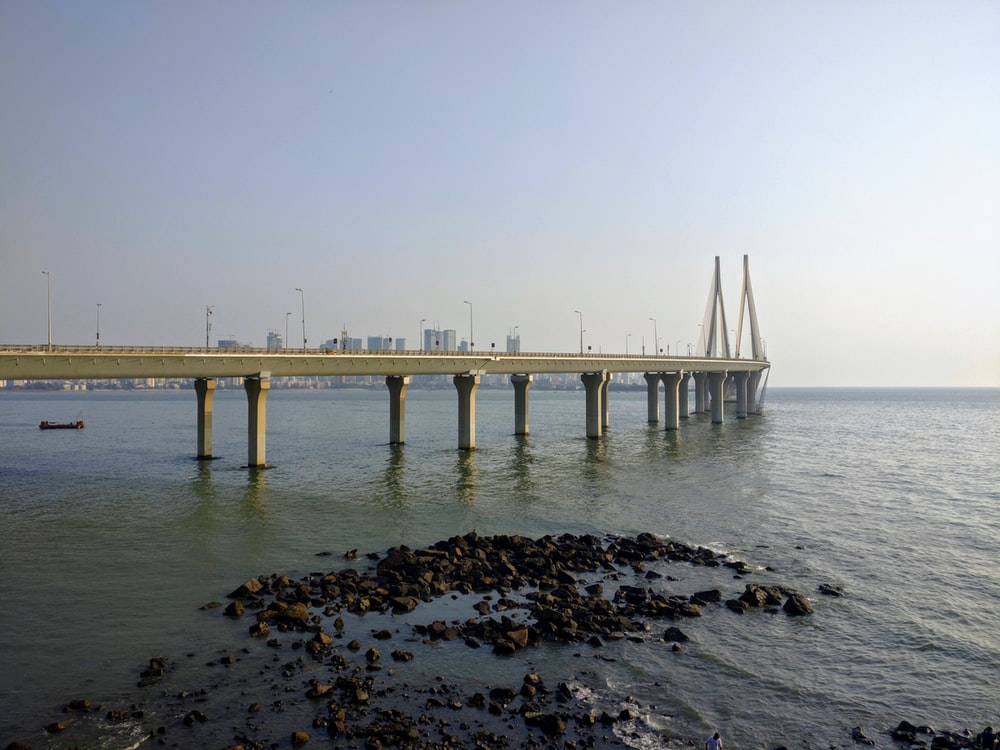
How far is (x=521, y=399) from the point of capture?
82500 millimetres

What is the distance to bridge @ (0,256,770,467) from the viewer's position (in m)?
42.3

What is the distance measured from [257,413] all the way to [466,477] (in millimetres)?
17211

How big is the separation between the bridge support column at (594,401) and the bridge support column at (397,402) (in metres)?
23.6

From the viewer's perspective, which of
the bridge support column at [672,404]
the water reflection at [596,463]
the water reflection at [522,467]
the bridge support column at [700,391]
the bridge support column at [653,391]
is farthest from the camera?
the bridge support column at [700,391]

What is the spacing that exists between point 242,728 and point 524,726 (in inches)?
238

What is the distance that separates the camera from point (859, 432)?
98.4 meters

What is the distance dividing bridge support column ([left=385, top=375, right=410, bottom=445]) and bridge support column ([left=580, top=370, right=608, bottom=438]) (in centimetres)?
2362

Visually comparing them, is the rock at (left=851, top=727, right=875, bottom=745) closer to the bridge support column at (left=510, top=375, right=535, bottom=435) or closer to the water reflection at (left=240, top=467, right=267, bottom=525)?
the water reflection at (left=240, top=467, right=267, bottom=525)

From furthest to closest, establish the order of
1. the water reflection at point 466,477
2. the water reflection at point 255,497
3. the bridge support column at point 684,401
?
the bridge support column at point 684,401 < the water reflection at point 466,477 < the water reflection at point 255,497

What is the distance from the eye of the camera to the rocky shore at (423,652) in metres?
14.5

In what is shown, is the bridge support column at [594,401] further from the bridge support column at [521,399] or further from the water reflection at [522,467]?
the water reflection at [522,467]

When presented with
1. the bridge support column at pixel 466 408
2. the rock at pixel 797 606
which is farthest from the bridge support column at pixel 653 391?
the rock at pixel 797 606

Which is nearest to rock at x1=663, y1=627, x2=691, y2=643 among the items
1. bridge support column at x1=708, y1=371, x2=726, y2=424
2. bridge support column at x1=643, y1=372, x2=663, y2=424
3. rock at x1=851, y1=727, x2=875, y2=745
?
rock at x1=851, y1=727, x2=875, y2=745

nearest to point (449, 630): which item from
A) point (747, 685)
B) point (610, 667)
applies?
point (610, 667)
